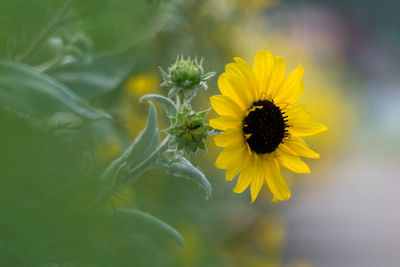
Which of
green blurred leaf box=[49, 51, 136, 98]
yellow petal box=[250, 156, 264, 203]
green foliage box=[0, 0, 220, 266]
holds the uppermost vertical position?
green blurred leaf box=[49, 51, 136, 98]

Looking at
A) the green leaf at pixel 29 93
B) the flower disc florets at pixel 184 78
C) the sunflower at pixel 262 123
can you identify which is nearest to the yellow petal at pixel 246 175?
the sunflower at pixel 262 123

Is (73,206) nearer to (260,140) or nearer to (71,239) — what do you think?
(71,239)

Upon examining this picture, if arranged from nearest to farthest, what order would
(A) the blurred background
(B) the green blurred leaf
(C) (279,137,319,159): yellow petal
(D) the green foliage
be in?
(D) the green foliage
(A) the blurred background
(C) (279,137,319,159): yellow petal
(B) the green blurred leaf

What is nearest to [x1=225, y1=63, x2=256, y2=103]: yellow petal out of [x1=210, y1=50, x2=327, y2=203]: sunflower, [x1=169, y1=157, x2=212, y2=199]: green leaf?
[x1=210, y1=50, x2=327, y2=203]: sunflower

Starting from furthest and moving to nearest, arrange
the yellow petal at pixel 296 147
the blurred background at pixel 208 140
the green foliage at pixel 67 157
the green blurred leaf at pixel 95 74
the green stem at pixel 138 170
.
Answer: the green blurred leaf at pixel 95 74 < the yellow petal at pixel 296 147 < the green stem at pixel 138 170 < the blurred background at pixel 208 140 < the green foliage at pixel 67 157

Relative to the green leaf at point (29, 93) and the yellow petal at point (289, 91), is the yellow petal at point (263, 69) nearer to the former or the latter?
the yellow petal at point (289, 91)

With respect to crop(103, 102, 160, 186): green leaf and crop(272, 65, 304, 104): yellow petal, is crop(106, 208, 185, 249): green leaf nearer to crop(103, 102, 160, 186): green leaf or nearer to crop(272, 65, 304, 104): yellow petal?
crop(103, 102, 160, 186): green leaf

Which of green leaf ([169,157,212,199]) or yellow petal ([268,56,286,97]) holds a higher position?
yellow petal ([268,56,286,97])
